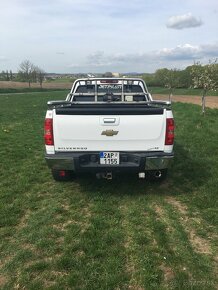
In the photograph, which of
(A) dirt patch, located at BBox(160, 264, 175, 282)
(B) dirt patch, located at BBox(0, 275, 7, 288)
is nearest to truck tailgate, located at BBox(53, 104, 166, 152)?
(A) dirt patch, located at BBox(160, 264, 175, 282)

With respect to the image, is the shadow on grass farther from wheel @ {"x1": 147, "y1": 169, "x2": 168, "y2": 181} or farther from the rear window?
the rear window

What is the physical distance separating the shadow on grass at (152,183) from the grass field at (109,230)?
0.02 meters

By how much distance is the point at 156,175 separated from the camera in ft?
20.0

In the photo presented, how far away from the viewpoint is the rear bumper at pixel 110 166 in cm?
564

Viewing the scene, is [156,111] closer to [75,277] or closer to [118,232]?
[118,232]

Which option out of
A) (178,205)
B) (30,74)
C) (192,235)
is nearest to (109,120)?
(178,205)

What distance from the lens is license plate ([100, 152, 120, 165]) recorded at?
5668mm

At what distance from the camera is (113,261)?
3777 millimetres

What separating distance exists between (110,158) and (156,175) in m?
0.93

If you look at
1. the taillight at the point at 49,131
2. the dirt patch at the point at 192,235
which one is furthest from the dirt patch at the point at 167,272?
the taillight at the point at 49,131

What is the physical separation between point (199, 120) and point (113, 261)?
11090mm

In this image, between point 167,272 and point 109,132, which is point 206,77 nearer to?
point 109,132

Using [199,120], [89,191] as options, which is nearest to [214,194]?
[89,191]

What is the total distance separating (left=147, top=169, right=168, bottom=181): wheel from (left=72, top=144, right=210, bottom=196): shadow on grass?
0.12 metres
